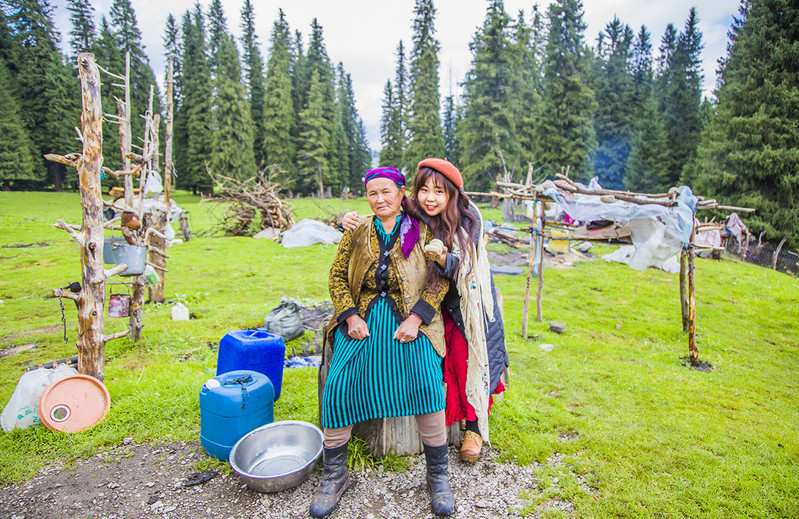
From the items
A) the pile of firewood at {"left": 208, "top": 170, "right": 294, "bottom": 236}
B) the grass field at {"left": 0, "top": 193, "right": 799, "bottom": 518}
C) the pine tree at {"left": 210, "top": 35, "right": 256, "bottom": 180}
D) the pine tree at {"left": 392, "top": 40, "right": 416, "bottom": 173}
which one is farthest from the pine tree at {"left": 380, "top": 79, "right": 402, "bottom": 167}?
the grass field at {"left": 0, "top": 193, "right": 799, "bottom": 518}

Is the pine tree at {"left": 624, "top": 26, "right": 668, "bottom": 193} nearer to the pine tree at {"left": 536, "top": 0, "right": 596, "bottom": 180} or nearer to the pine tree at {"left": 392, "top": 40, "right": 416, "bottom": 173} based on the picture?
the pine tree at {"left": 536, "top": 0, "right": 596, "bottom": 180}

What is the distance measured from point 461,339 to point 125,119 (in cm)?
425

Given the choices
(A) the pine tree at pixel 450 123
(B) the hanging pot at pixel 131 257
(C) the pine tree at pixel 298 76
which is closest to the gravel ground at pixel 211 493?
(B) the hanging pot at pixel 131 257

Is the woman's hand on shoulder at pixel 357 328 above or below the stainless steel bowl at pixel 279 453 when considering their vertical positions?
above

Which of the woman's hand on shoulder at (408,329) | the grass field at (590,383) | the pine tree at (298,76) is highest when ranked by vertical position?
the pine tree at (298,76)

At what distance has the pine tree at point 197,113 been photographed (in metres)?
31.8

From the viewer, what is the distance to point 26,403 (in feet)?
→ 10.9

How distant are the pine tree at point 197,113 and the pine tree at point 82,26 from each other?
6.18 m

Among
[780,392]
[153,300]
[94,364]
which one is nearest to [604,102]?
[780,392]

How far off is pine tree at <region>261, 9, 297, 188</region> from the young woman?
31.5 metres

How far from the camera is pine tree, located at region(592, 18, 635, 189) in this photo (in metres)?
29.2

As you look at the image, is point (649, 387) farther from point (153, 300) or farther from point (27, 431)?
point (153, 300)

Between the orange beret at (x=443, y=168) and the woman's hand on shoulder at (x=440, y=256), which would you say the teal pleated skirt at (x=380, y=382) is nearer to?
the woman's hand on shoulder at (x=440, y=256)

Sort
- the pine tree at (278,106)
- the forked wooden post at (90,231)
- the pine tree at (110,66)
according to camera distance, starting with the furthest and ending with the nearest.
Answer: the pine tree at (278,106), the pine tree at (110,66), the forked wooden post at (90,231)
